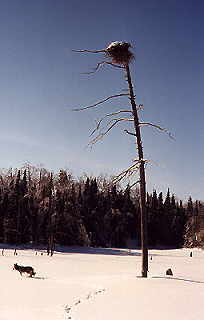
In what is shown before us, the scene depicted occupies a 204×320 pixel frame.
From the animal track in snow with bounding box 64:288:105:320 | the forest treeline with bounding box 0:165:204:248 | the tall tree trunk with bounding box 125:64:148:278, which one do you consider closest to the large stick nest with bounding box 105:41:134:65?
the tall tree trunk with bounding box 125:64:148:278

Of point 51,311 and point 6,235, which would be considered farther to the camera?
point 6,235

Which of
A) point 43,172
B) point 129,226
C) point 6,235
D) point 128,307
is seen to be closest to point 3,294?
point 128,307

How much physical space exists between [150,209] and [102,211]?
1373 centimetres

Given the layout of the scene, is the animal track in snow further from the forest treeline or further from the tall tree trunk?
the forest treeline

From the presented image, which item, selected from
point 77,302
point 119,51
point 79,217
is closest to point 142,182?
point 119,51

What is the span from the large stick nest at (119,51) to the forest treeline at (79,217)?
39.9 metres

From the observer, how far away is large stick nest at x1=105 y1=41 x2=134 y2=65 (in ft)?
54.8

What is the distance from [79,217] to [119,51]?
68426 mm

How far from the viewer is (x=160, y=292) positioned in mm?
11688

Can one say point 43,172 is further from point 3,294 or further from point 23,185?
point 3,294

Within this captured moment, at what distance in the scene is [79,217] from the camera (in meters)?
82.8

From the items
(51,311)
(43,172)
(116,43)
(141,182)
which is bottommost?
(51,311)

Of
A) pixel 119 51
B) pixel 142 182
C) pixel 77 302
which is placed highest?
pixel 119 51

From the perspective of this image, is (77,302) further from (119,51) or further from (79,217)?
(79,217)
